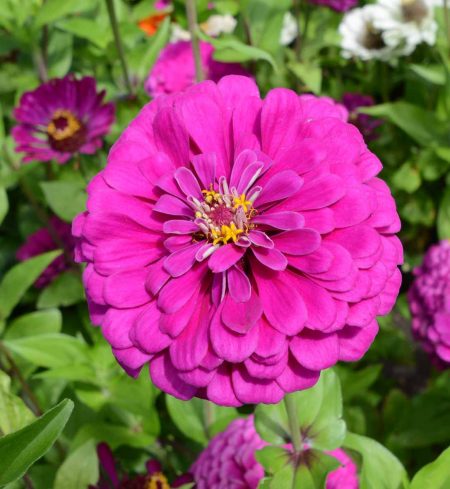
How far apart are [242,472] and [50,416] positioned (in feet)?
1.58

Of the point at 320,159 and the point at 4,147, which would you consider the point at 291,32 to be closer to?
the point at 4,147

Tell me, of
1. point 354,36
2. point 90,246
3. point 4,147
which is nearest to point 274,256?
point 90,246

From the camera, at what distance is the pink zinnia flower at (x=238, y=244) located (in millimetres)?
564

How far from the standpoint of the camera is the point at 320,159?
1.94ft

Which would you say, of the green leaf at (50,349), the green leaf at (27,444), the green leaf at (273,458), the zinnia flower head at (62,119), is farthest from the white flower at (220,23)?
the green leaf at (27,444)

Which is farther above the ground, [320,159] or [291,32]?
[320,159]

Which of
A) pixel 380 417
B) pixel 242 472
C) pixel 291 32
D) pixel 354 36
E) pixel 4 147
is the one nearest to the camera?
pixel 242 472

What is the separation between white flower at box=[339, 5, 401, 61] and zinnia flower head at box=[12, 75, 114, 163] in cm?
72

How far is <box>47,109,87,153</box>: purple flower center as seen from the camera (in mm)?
1311

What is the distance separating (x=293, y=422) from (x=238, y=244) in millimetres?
239

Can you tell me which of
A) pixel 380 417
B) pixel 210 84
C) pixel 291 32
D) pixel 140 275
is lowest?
pixel 380 417

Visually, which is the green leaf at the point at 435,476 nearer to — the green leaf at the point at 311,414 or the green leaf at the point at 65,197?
the green leaf at the point at 311,414

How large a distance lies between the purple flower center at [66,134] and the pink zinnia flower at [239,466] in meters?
0.70

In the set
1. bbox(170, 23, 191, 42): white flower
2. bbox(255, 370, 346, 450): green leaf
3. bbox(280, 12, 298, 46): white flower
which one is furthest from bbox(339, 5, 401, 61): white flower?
bbox(255, 370, 346, 450): green leaf
